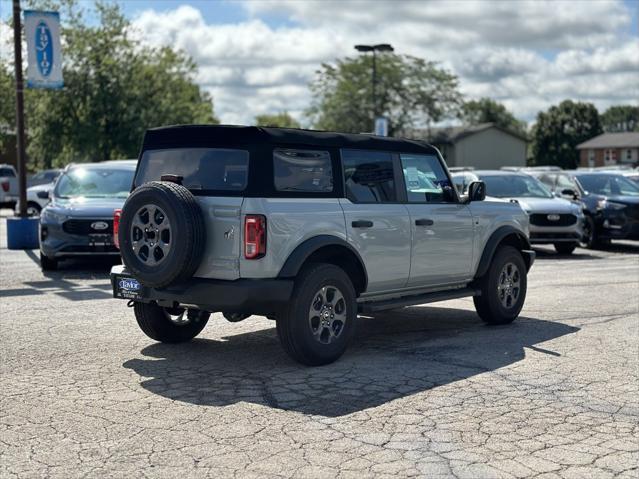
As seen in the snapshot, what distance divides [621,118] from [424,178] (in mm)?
164758

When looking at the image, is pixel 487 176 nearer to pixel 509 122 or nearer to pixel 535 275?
pixel 535 275

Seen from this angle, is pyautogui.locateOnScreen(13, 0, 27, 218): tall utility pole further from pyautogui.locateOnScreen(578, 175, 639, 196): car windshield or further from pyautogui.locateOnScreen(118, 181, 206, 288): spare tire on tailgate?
pyautogui.locateOnScreen(118, 181, 206, 288): spare tire on tailgate

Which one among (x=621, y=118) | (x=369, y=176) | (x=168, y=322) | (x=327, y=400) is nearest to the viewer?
(x=327, y=400)

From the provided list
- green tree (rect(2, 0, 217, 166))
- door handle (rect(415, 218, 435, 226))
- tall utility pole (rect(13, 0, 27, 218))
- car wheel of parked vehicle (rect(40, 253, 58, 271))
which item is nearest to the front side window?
door handle (rect(415, 218, 435, 226))

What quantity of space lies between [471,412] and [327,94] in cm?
6751

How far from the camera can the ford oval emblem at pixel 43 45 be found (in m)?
18.3

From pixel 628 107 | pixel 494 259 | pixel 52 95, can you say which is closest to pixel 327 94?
pixel 52 95

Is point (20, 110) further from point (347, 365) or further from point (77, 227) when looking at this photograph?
point (347, 365)

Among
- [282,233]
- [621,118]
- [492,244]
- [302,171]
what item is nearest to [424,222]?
[492,244]

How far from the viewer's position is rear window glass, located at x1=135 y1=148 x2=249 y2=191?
6.75 metres

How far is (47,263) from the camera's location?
1369 cm

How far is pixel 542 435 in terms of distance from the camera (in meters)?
5.25

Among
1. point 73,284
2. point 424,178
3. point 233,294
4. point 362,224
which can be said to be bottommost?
point 73,284

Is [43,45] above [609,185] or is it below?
above
